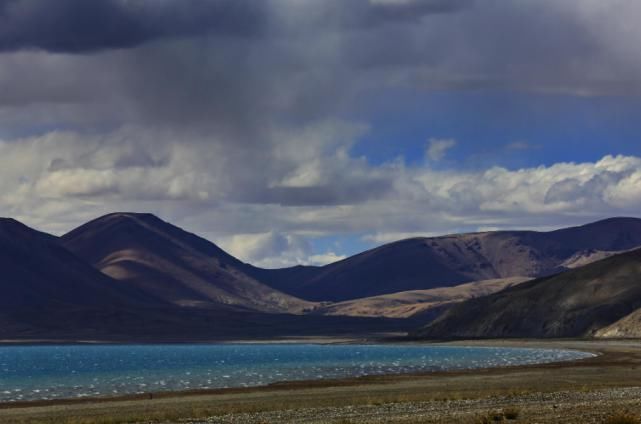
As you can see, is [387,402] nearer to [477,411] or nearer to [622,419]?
[477,411]

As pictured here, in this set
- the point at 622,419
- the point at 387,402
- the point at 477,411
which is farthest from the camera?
the point at 387,402

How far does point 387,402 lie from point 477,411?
11.6m

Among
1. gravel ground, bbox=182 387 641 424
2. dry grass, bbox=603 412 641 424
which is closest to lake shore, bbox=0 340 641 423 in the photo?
gravel ground, bbox=182 387 641 424

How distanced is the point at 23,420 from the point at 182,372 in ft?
225

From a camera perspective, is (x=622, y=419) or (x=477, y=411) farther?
(x=477, y=411)

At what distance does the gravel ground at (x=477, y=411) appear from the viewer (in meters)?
48.3

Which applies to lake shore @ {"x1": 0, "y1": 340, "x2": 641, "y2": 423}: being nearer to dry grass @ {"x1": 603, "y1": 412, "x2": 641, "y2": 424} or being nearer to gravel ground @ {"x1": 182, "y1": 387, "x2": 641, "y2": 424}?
gravel ground @ {"x1": 182, "y1": 387, "x2": 641, "y2": 424}

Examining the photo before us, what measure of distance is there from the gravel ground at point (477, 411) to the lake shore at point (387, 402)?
0.05m

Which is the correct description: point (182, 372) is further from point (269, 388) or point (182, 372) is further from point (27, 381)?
point (269, 388)

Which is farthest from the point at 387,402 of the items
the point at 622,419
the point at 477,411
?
the point at 622,419

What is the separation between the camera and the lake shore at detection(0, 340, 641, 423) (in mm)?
53219

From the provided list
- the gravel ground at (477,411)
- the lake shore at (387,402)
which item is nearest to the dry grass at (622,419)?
the gravel ground at (477,411)

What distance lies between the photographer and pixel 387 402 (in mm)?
64688

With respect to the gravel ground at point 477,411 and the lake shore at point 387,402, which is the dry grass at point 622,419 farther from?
the lake shore at point 387,402
